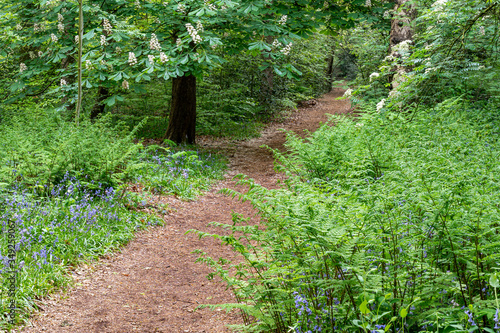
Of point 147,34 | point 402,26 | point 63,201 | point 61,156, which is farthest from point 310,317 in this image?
point 402,26

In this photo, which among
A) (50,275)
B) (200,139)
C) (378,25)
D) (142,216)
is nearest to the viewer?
(50,275)

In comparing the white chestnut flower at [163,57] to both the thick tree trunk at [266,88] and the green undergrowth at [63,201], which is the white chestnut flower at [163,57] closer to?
the green undergrowth at [63,201]

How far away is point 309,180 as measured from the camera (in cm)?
579

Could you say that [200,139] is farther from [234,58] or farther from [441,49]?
[441,49]

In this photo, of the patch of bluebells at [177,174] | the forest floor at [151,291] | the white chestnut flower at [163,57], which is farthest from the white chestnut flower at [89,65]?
the forest floor at [151,291]

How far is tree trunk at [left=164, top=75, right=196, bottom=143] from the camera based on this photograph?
11156mm

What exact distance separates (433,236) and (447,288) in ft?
1.63

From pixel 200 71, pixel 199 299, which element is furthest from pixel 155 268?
pixel 200 71

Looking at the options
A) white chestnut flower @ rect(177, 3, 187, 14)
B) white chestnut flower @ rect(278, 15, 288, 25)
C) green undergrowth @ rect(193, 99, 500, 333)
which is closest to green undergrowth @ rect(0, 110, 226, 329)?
green undergrowth @ rect(193, 99, 500, 333)

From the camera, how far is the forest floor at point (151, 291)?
3.70 meters

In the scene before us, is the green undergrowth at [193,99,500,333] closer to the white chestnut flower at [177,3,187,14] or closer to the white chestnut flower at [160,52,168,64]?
the white chestnut flower at [160,52,168,64]

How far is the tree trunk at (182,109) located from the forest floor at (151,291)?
4383 millimetres

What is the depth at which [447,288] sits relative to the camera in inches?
88.6

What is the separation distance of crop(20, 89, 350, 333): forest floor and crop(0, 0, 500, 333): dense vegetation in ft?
0.75
